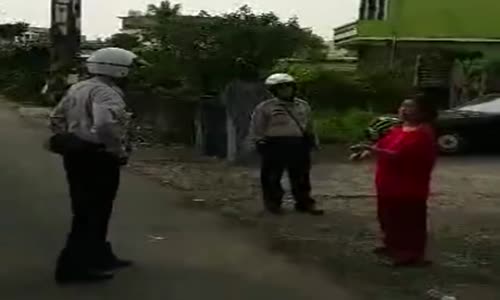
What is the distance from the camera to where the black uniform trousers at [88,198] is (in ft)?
26.1

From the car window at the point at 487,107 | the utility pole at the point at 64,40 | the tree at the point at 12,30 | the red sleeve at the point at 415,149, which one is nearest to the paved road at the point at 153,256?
the red sleeve at the point at 415,149

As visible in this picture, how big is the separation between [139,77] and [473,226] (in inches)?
495

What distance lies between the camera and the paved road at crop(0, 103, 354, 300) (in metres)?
7.96

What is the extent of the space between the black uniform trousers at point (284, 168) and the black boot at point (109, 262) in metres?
3.23

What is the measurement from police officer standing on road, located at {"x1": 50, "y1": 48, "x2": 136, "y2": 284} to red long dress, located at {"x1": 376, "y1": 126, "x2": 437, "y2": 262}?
7.08 ft

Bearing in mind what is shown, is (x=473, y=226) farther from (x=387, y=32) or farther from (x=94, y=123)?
(x=387, y=32)

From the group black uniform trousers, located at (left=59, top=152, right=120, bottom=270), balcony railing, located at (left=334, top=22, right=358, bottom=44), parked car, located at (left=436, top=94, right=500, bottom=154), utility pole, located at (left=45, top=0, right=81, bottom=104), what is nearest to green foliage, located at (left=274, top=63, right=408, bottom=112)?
parked car, located at (left=436, top=94, right=500, bottom=154)

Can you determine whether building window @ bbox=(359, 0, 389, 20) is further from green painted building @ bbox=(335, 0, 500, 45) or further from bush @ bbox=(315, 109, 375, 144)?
bush @ bbox=(315, 109, 375, 144)

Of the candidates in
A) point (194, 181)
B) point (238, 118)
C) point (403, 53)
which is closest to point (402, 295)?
point (194, 181)

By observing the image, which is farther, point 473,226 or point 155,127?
point 155,127

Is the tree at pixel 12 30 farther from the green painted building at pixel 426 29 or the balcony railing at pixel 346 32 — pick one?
the green painted building at pixel 426 29

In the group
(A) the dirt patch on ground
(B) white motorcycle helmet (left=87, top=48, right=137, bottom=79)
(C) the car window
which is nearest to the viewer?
(B) white motorcycle helmet (left=87, top=48, right=137, bottom=79)

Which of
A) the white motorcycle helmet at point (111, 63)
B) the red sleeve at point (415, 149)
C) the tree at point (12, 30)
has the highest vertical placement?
the tree at point (12, 30)

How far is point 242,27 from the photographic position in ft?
68.6
